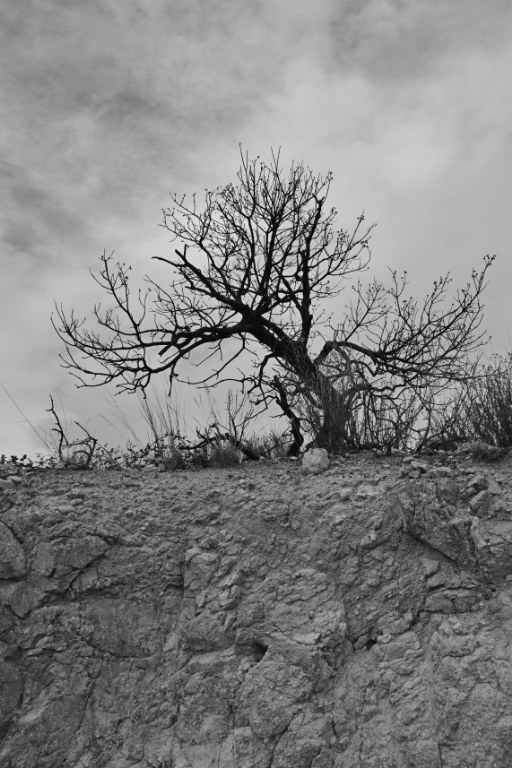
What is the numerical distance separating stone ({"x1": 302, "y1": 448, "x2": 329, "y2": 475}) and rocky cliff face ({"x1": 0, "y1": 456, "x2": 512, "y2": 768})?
360 millimetres

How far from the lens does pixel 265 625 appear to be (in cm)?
582

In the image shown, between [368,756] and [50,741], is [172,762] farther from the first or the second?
[368,756]

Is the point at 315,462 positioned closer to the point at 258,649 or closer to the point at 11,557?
the point at 258,649

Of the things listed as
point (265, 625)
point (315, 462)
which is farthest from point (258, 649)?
point (315, 462)

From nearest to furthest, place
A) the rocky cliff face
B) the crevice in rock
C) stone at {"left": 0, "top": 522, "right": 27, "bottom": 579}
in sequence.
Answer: the rocky cliff face → the crevice in rock → stone at {"left": 0, "top": 522, "right": 27, "bottom": 579}

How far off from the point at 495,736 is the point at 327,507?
2.34 meters

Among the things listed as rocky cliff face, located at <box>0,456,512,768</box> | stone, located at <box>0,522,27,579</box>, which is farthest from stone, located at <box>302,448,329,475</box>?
stone, located at <box>0,522,27,579</box>

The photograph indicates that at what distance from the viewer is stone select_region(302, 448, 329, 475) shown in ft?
24.8

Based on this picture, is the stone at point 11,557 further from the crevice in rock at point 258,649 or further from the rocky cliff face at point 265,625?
the crevice in rock at point 258,649

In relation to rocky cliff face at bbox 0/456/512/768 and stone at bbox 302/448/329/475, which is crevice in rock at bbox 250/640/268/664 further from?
stone at bbox 302/448/329/475

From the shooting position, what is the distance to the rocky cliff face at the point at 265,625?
515 centimetres

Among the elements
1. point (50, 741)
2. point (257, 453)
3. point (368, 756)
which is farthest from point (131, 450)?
point (368, 756)

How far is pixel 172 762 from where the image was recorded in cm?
536

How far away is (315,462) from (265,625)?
2.20m
